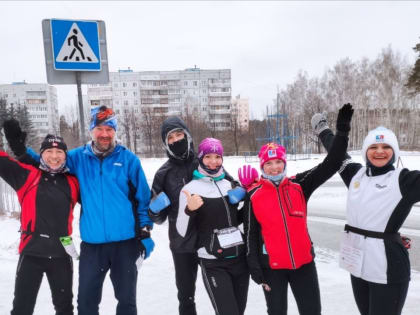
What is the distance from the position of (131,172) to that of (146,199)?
0.26m

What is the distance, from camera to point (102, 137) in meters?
2.52

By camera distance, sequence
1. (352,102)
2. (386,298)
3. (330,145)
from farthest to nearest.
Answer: (352,102)
(330,145)
(386,298)

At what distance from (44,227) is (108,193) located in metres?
0.55

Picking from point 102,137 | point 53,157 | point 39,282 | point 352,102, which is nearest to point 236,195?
point 102,137

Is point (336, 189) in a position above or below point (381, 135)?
below

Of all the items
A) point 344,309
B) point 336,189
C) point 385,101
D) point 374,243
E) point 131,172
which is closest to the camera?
point 374,243

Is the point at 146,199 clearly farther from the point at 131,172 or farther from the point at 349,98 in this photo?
the point at 349,98

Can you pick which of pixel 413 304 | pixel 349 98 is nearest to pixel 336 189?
pixel 413 304

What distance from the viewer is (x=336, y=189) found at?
1015cm

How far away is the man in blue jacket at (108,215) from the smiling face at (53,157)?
108 millimetres

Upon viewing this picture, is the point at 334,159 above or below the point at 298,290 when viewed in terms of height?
above

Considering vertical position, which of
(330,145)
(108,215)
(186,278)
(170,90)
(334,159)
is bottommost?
(186,278)

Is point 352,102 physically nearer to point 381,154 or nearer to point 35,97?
point 381,154

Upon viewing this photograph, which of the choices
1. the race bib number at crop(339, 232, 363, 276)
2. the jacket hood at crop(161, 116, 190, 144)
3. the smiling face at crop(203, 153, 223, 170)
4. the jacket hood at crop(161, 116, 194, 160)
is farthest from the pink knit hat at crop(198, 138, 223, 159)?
the race bib number at crop(339, 232, 363, 276)
